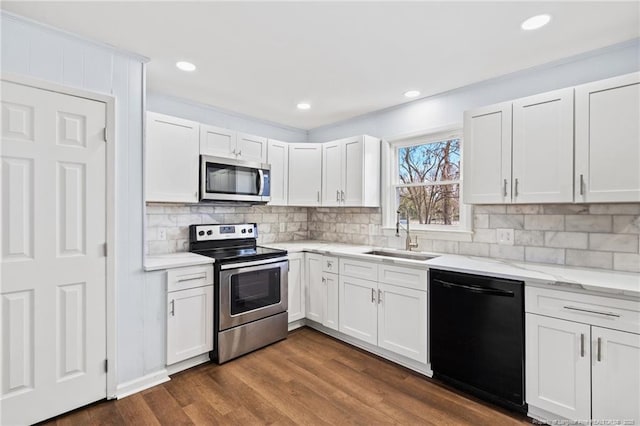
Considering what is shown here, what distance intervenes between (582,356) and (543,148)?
4.46ft

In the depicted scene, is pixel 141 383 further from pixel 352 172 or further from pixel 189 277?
pixel 352 172

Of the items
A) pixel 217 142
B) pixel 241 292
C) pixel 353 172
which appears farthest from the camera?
pixel 353 172

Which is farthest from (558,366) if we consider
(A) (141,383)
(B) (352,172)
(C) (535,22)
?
(A) (141,383)

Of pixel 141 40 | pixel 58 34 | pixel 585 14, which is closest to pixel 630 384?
pixel 585 14

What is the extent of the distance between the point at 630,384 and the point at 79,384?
10.9ft

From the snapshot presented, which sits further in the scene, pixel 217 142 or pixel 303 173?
pixel 303 173

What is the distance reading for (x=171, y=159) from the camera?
2.83 metres

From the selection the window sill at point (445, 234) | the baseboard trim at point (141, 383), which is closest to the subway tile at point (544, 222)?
the window sill at point (445, 234)

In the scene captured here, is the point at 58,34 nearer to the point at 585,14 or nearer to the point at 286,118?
the point at 286,118

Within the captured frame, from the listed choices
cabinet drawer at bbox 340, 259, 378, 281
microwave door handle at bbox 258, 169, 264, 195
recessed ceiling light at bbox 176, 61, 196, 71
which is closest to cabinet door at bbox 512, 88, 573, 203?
cabinet drawer at bbox 340, 259, 378, 281

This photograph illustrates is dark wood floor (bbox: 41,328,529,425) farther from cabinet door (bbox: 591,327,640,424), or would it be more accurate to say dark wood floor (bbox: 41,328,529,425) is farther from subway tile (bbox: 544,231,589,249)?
subway tile (bbox: 544,231,589,249)

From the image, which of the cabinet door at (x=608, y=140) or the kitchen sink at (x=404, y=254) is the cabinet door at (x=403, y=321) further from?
the cabinet door at (x=608, y=140)

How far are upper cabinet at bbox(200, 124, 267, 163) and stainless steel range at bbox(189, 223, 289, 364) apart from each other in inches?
31.0

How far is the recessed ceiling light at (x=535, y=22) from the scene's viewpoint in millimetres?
1878
